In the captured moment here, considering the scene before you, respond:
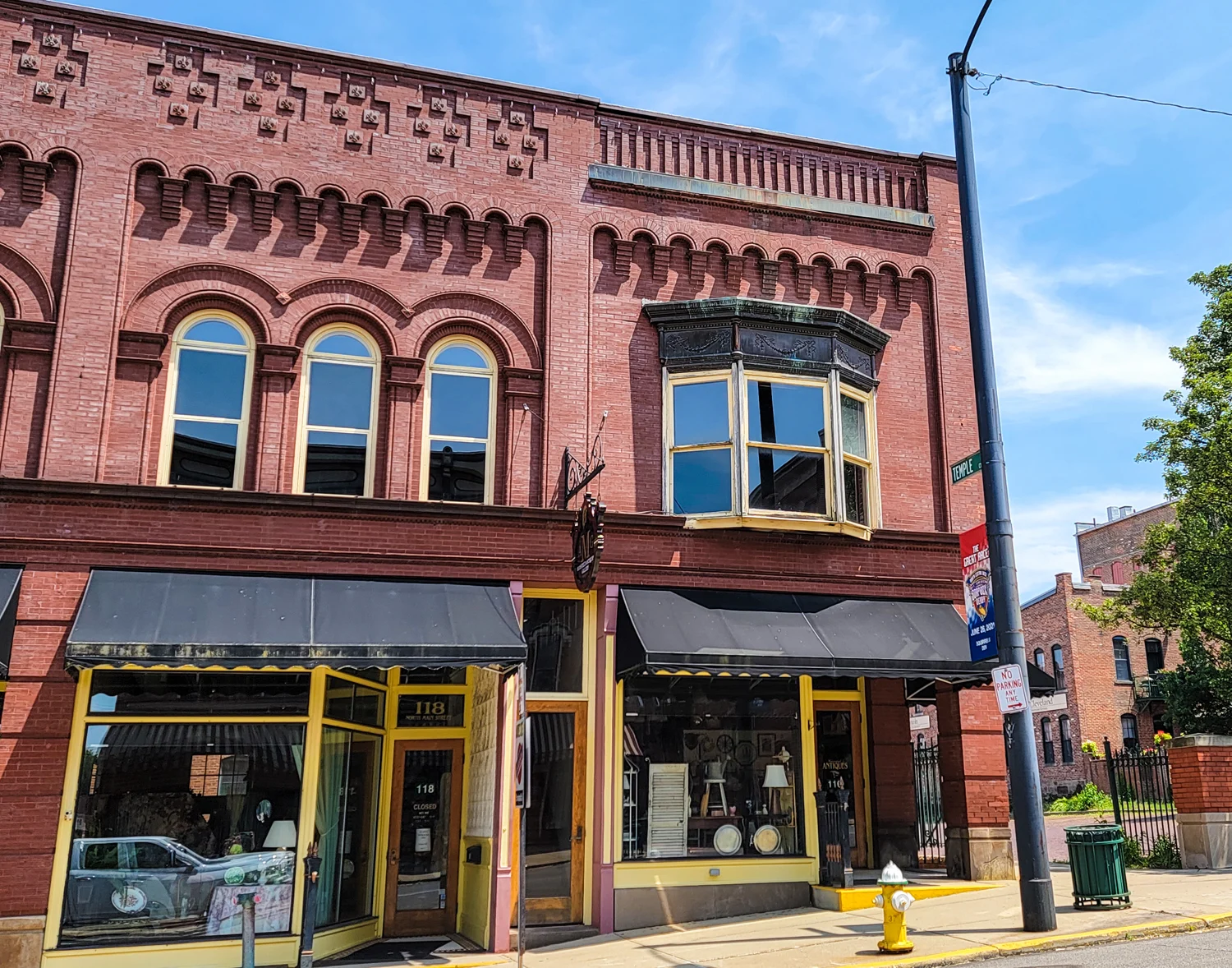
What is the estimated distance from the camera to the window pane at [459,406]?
14.1 m

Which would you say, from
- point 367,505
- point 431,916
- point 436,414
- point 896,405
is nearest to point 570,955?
point 431,916

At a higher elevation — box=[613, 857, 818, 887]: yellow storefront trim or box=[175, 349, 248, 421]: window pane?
box=[175, 349, 248, 421]: window pane

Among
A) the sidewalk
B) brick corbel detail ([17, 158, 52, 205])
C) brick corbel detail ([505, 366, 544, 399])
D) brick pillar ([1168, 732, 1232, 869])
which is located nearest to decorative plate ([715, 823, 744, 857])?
the sidewalk

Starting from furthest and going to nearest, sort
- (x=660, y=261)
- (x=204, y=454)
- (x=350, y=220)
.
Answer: (x=660, y=261) < (x=350, y=220) < (x=204, y=454)

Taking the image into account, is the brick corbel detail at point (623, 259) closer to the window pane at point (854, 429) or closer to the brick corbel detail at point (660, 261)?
the brick corbel detail at point (660, 261)

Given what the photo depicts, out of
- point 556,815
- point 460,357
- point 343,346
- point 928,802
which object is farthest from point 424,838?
point 928,802

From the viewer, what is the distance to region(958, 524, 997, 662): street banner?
38.6ft

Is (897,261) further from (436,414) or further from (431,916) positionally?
(431,916)

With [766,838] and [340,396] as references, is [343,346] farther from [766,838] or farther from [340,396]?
[766,838]

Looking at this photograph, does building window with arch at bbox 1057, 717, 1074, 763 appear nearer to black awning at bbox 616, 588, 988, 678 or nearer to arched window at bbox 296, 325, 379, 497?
black awning at bbox 616, 588, 988, 678

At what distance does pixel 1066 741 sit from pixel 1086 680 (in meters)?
2.57

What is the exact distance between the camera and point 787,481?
48.7 ft

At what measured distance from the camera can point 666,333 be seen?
49.3 feet

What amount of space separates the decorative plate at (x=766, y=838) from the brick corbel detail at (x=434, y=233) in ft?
28.8
